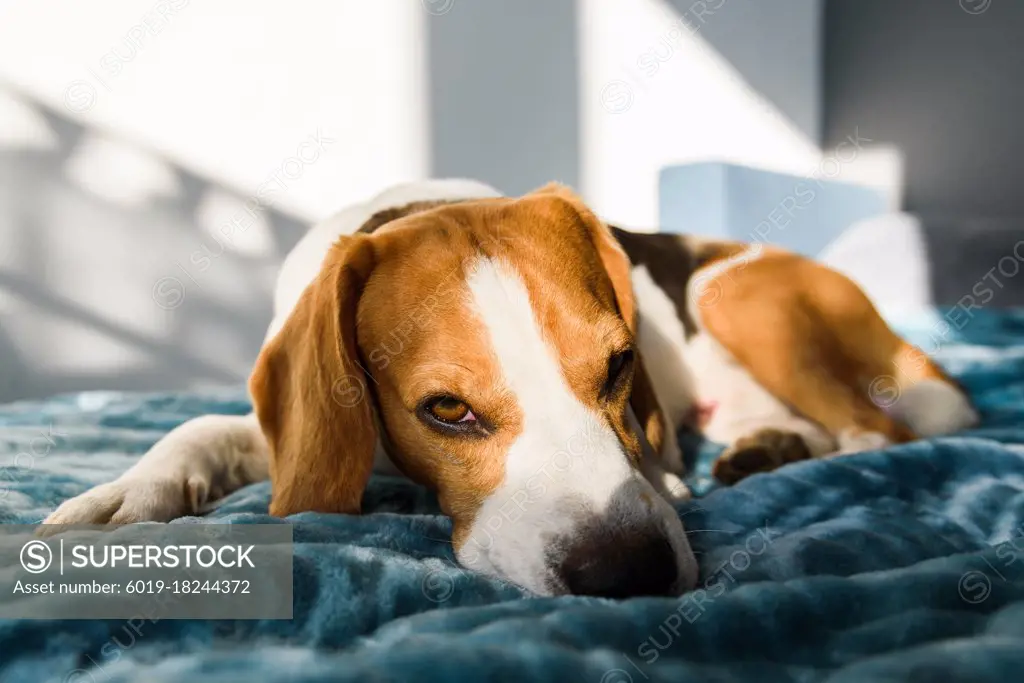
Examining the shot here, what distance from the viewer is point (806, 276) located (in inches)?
109

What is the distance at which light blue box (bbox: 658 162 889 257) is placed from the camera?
218 inches

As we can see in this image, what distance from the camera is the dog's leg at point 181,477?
1583 mm

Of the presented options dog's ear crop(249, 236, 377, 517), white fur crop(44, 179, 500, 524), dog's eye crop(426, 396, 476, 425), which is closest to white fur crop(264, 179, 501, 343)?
white fur crop(44, 179, 500, 524)

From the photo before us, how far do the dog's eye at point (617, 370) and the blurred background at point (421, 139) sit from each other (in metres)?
3.49

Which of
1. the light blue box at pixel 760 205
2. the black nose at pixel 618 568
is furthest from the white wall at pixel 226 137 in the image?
the black nose at pixel 618 568

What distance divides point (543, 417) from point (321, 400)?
0.48 metres

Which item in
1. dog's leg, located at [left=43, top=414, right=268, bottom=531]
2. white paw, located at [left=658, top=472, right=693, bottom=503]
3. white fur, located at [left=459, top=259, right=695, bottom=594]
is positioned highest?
white fur, located at [left=459, top=259, right=695, bottom=594]

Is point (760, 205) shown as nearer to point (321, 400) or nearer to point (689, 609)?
point (321, 400)

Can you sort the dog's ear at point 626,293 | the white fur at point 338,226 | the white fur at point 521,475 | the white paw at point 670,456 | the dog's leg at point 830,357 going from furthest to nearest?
the dog's leg at point 830,357
the white fur at point 338,226
the white paw at point 670,456
the dog's ear at point 626,293
the white fur at point 521,475

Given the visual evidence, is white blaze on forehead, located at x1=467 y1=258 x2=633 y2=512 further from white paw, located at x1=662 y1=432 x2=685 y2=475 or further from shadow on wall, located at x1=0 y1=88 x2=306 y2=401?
shadow on wall, located at x1=0 y1=88 x2=306 y2=401

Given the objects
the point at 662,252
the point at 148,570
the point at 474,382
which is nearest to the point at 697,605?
the point at 474,382

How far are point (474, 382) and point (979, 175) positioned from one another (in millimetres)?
5428

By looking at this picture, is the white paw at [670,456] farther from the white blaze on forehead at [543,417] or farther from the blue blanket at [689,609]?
the white blaze on forehead at [543,417]

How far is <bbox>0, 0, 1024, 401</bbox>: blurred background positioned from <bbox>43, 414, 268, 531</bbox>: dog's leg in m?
2.80
